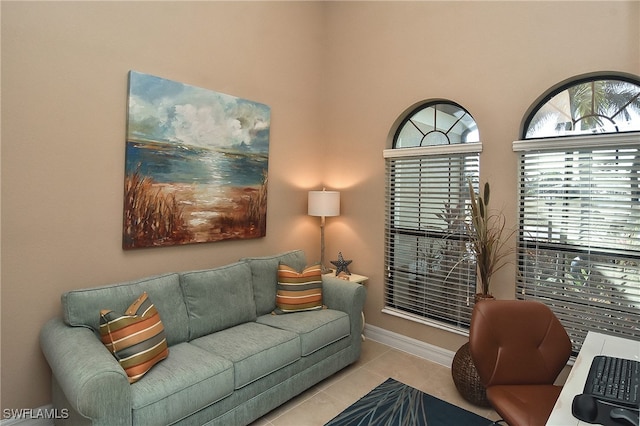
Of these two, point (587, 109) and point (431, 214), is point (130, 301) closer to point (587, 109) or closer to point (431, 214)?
point (431, 214)

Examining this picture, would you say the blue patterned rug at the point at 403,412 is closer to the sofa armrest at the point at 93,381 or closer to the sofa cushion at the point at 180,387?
the sofa cushion at the point at 180,387

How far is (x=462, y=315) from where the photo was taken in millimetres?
3252

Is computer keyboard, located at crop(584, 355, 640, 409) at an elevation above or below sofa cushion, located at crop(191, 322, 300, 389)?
above

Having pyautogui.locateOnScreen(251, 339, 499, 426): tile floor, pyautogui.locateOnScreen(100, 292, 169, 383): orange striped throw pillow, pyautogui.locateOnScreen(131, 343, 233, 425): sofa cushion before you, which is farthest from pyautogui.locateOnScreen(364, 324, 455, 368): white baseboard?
pyautogui.locateOnScreen(100, 292, 169, 383): orange striped throw pillow

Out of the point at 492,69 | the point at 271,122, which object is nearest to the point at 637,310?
the point at 492,69

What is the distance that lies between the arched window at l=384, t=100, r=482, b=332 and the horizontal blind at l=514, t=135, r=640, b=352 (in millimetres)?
480

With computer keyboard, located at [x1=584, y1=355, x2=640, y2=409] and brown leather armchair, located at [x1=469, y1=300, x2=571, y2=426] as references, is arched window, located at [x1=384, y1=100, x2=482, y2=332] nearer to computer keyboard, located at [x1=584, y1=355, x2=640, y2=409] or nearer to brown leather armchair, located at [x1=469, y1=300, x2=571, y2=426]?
brown leather armchair, located at [x1=469, y1=300, x2=571, y2=426]

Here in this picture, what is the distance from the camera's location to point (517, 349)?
210 centimetres

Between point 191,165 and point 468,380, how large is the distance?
2.74 meters

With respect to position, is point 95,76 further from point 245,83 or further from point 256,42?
point 256,42

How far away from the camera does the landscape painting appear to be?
8.93 ft

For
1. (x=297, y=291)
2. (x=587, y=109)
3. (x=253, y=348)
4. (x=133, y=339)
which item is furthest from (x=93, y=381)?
(x=587, y=109)

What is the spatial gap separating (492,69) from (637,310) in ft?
6.79

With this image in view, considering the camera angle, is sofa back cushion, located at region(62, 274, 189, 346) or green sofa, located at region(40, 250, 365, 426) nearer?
green sofa, located at region(40, 250, 365, 426)
